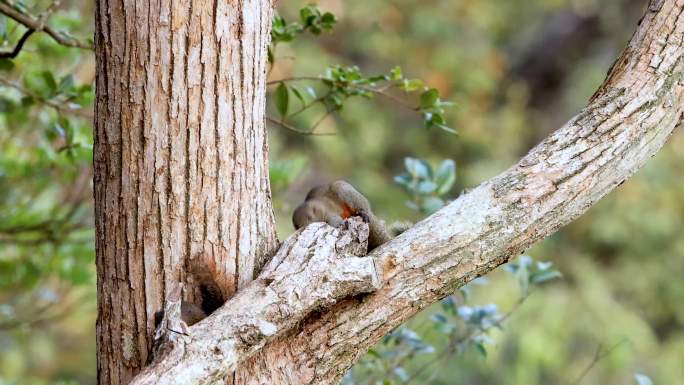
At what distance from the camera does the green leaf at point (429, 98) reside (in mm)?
1960

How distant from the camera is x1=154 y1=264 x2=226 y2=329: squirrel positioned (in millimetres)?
1434

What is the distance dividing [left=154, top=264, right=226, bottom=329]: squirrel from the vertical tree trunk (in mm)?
12

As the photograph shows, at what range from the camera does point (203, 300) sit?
1.45 m

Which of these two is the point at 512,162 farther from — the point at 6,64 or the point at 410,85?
the point at 6,64

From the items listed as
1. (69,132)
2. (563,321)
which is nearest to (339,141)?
(563,321)

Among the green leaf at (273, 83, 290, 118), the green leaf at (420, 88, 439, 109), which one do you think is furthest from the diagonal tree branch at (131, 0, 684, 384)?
the green leaf at (273, 83, 290, 118)

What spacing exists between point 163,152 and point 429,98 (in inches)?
29.9

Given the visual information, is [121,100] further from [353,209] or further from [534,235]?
[534,235]

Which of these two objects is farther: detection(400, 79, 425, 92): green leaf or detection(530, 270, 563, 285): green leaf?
detection(530, 270, 563, 285): green leaf

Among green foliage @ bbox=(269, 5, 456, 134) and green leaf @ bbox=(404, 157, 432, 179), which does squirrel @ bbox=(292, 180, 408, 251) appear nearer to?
green foliage @ bbox=(269, 5, 456, 134)

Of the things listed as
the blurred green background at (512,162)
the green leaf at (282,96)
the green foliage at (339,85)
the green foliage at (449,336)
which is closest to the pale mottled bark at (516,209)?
the green foliage at (339,85)

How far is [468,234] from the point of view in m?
1.51

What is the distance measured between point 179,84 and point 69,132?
74 cm

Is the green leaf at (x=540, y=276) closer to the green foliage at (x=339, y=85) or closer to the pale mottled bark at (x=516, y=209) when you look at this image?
the green foliage at (x=339, y=85)
